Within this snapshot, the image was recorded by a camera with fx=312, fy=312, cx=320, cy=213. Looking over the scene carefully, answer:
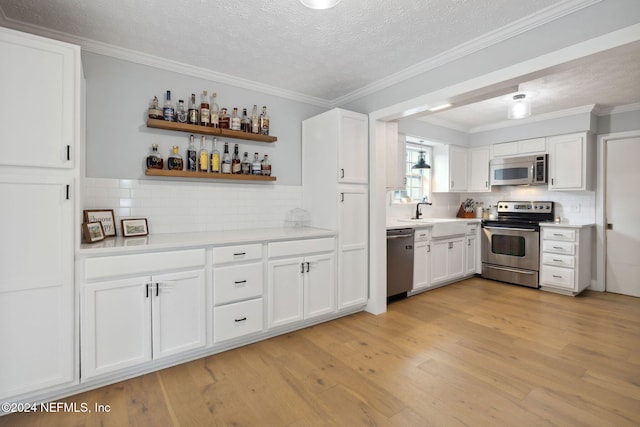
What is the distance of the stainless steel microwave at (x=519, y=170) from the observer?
15.2ft

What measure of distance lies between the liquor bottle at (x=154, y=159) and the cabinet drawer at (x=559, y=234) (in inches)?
192

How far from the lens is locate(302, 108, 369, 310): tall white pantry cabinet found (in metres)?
3.21

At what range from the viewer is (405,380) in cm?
215

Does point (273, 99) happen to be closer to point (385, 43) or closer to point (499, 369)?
point (385, 43)

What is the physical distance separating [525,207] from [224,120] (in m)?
4.66

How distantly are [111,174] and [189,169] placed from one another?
1.99ft

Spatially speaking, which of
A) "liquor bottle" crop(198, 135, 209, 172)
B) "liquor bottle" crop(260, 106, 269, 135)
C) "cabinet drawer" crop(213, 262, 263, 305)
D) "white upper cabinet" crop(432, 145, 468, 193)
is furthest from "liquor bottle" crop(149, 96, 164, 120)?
"white upper cabinet" crop(432, 145, 468, 193)

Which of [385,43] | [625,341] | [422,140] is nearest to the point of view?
[385,43]

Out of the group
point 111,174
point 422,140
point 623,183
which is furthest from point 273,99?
point 623,183

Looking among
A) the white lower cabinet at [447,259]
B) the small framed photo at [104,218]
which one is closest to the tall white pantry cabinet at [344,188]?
the white lower cabinet at [447,259]

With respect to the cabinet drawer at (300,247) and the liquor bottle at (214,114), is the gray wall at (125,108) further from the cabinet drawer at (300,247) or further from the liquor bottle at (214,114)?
the cabinet drawer at (300,247)

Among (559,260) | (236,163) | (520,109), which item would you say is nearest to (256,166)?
(236,163)

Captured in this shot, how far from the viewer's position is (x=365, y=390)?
6.66 feet

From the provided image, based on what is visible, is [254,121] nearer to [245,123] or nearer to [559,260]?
[245,123]
